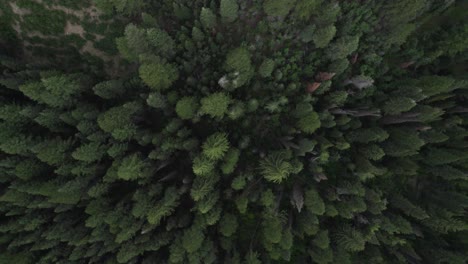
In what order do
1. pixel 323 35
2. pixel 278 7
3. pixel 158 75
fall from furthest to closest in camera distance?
1. pixel 323 35
2. pixel 278 7
3. pixel 158 75

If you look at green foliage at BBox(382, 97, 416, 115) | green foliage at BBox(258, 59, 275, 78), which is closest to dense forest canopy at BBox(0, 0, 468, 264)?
green foliage at BBox(258, 59, 275, 78)

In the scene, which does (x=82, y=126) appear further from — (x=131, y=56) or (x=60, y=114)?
(x=131, y=56)

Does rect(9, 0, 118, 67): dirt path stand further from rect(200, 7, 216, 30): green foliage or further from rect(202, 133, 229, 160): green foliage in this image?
rect(202, 133, 229, 160): green foliage

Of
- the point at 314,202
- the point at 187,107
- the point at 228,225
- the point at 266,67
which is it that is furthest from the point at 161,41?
the point at 314,202

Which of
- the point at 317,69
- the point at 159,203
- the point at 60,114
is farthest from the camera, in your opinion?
the point at 317,69

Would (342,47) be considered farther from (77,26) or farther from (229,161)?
(77,26)

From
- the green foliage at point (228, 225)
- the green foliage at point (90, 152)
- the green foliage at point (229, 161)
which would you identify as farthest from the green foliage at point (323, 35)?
the green foliage at point (90, 152)

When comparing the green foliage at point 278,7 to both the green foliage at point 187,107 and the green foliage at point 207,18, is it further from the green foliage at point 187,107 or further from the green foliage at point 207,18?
the green foliage at point 187,107

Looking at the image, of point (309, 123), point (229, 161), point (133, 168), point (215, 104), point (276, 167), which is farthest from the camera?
point (309, 123)

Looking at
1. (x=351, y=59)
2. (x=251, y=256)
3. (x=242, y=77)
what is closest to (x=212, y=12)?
(x=242, y=77)
